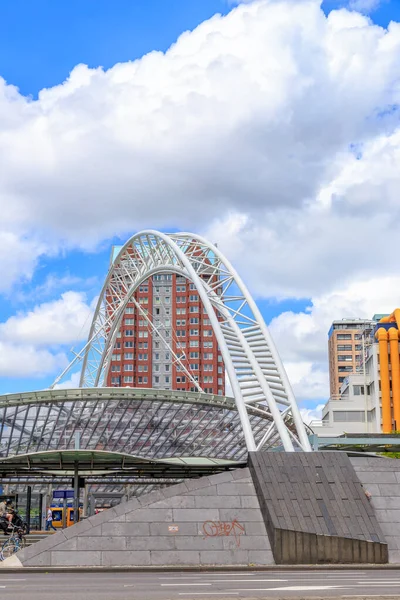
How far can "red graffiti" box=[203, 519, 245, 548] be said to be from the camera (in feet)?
90.5

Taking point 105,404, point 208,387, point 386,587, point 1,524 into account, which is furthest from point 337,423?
point 386,587

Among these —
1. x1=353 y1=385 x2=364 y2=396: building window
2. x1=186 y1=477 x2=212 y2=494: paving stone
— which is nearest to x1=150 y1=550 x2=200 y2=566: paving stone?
x1=186 y1=477 x2=212 y2=494: paving stone

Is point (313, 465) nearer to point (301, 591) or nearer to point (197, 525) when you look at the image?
point (197, 525)

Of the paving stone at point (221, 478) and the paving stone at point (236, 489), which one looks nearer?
the paving stone at point (236, 489)

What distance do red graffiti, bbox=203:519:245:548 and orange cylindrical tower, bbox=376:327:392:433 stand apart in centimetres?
8290

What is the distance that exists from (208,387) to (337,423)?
60130 mm

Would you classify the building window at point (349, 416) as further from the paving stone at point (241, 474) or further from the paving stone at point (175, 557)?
the paving stone at point (175, 557)

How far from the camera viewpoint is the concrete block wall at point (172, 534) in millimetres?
26297

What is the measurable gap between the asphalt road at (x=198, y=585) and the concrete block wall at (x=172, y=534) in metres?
1.70

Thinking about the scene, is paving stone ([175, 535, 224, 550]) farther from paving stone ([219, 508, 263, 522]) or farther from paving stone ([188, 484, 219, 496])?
paving stone ([188, 484, 219, 496])

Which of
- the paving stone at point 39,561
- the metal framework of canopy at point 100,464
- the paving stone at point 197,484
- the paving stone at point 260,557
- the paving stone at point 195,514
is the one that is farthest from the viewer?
the metal framework of canopy at point 100,464

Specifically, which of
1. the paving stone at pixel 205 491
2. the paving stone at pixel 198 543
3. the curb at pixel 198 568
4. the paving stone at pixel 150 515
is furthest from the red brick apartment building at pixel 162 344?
the curb at pixel 198 568

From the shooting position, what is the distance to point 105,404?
70.1 m

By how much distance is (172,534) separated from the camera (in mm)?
27469
